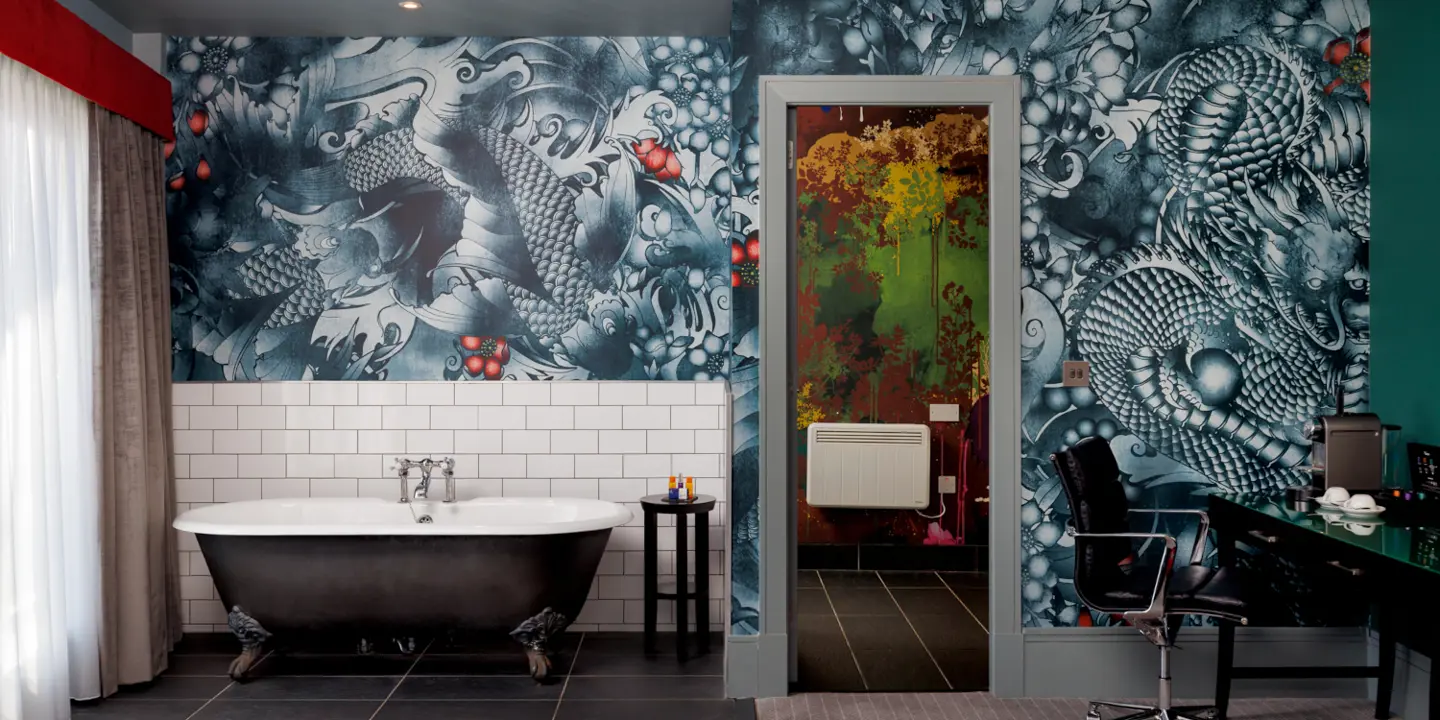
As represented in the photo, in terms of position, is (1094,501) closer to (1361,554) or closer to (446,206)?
(1361,554)

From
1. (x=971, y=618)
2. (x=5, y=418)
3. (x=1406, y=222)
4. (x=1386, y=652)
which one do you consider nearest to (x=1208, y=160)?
(x=1406, y=222)

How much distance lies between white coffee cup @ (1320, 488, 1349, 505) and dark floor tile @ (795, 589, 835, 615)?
2292 millimetres

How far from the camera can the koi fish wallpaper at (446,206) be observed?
4.45 meters

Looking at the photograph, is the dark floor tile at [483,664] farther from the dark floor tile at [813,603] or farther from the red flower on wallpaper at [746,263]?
the red flower on wallpaper at [746,263]

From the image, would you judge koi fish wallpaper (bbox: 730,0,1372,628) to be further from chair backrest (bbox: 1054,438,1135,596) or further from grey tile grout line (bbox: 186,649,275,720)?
grey tile grout line (bbox: 186,649,275,720)

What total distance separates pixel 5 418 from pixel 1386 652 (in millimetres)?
4843

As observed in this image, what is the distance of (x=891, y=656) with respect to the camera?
13.6 ft

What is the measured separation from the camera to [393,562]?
3631 mm

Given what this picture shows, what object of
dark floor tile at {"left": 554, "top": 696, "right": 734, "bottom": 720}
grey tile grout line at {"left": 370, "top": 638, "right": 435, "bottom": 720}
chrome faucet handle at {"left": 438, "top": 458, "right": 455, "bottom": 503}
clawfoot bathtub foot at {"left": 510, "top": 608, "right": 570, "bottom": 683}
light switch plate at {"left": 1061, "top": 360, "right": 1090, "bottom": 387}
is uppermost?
light switch plate at {"left": 1061, "top": 360, "right": 1090, "bottom": 387}

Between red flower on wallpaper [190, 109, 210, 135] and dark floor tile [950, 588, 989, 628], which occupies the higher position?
red flower on wallpaper [190, 109, 210, 135]

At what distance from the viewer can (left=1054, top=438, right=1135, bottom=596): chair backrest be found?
3.21 metres

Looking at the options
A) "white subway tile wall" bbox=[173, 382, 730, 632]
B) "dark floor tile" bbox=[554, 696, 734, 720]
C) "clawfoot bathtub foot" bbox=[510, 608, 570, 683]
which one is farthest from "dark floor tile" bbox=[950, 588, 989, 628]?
"clawfoot bathtub foot" bbox=[510, 608, 570, 683]

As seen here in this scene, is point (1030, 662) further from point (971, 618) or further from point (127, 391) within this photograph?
point (127, 391)

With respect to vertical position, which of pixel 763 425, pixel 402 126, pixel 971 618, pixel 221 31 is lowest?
pixel 971 618
